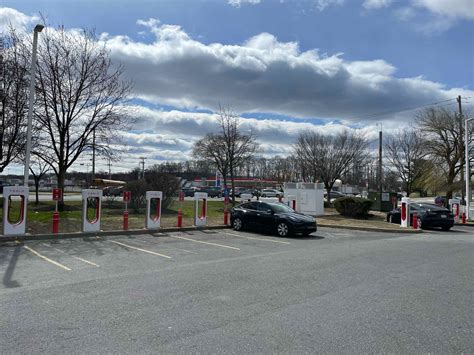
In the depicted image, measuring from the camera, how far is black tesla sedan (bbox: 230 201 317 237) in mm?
16812

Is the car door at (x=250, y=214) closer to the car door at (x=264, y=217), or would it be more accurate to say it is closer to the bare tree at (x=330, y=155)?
the car door at (x=264, y=217)

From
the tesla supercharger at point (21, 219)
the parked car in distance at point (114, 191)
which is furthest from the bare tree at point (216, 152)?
the tesla supercharger at point (21, 219)

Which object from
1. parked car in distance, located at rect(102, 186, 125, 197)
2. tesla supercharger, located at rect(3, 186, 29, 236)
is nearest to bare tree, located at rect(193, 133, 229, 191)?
parked car in distance, located at rect(102, 186, 125, 197)

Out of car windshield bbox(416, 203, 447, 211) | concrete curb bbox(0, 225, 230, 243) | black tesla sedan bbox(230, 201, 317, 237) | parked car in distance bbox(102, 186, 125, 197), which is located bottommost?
concrete curb bbox(0, 225, 230, 243)

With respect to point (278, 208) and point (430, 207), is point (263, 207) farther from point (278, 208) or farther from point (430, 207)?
point (430, 207)

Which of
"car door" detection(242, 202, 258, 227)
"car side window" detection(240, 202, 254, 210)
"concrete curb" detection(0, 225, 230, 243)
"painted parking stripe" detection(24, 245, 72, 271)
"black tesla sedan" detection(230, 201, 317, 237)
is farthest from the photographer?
"car side window" detection(240, 202, 254, 210)

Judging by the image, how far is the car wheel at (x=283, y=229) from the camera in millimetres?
16891

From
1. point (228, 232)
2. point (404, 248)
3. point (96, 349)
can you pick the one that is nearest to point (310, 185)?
point (228, 232)

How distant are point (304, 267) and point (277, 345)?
501 cm

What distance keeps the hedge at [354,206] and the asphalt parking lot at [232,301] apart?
50.1ft

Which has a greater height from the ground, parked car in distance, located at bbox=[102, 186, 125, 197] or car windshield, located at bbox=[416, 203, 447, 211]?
parked car in distance, located at bbox=[102, 186, 125, 197]

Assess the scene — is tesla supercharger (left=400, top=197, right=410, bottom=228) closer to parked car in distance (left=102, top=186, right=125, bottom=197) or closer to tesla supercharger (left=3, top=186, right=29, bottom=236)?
tesla supercharger (left=3, top=186, right=29, bottom=236)

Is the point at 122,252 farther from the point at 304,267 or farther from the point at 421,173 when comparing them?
the point at 421,173

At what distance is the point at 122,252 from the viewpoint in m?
11.7
